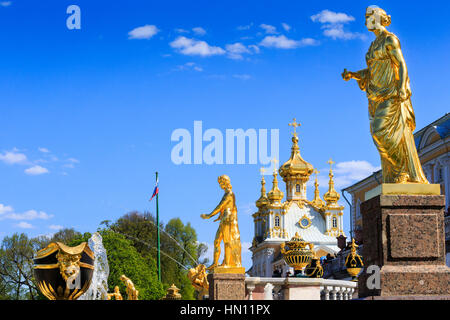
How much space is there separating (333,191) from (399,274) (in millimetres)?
75831

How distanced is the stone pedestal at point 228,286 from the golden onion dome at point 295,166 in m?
70.4

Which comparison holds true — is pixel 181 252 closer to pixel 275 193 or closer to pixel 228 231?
pixel 275 193

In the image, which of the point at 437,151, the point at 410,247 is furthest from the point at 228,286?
the point at 437,151

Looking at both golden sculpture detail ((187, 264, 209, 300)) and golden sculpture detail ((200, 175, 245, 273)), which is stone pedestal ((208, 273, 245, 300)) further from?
golden sculpture detail ((187, 264, 209, 300))

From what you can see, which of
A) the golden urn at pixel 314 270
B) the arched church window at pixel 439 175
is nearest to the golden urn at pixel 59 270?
the golden urn at pixel 314 270

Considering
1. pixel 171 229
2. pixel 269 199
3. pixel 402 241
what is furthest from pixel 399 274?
pixel 269 199

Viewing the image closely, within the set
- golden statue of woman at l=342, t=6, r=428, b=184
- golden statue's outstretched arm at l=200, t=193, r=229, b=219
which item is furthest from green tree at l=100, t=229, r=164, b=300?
golden statue of woman at l=342, t=6, r=428, b=184

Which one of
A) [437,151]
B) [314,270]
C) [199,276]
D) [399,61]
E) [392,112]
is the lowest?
[199,276]

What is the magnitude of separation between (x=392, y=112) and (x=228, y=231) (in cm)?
725

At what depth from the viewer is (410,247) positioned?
955 cm

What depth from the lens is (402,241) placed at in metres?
9.56

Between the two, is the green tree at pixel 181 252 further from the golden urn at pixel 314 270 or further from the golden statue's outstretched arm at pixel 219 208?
the golden urn at pixel 314 270

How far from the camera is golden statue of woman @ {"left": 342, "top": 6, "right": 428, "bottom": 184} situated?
1009cm
